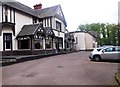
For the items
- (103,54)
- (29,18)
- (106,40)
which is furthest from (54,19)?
(106,40)

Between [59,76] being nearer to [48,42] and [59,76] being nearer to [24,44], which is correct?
[24,44]

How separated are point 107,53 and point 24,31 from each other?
1309cm

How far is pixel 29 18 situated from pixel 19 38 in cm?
491

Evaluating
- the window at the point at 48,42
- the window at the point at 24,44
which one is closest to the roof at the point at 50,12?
the window at the point at 48,42

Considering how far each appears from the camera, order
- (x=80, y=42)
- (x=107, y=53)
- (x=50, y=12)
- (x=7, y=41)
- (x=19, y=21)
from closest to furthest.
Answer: (x=107, y=53), (x=7, y=41), (x=19, y=21), (x=50, y=12), (x=80, y=42)

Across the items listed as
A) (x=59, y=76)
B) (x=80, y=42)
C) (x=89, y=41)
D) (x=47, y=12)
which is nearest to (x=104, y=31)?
(x=89, y=41)

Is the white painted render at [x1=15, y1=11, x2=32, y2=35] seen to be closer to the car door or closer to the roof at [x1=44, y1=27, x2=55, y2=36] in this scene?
the roof at [x1=44, y1=27, x2=55, y2=36]

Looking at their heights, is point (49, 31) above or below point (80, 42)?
above

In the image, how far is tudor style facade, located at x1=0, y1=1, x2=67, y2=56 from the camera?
26.0 metres

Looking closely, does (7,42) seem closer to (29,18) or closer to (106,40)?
(29,18)

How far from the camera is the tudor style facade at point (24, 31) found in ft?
85.3

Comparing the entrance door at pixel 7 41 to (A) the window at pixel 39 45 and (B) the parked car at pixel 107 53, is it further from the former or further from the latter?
(B) the parked car at pixel 107 53

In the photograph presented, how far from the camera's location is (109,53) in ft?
67.2

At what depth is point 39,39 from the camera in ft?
100
